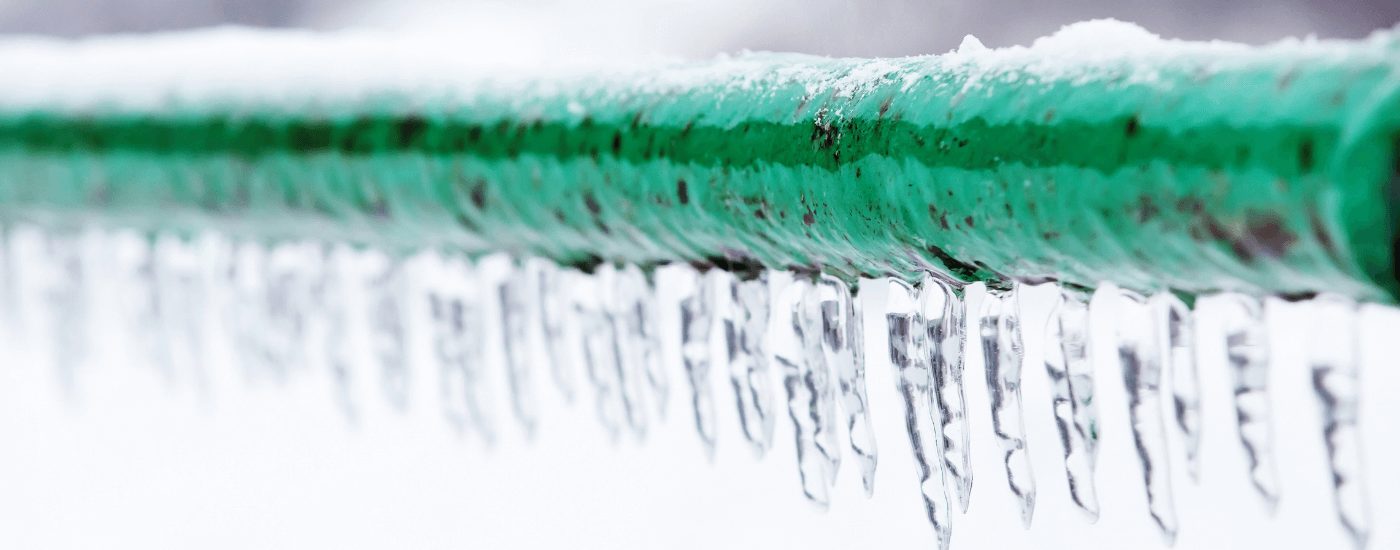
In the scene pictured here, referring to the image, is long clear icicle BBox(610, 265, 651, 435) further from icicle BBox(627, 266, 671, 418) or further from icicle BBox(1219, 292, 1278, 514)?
icicle BBox(1219, 292, 1278, 514)

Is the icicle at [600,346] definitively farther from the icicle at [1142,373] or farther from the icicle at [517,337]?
the icicle at [1142,373]

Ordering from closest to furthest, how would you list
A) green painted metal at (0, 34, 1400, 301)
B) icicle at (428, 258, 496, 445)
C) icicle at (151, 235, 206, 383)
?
1. green painted metal at (0, 34, 1400, 301)
2. icicle at (428, 258, 496, 445)
3. icicle at (151, 235, 206, 383)

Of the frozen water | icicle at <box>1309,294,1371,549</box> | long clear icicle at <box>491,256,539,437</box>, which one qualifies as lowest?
icicle at <box>1309,294,1371,549</box>

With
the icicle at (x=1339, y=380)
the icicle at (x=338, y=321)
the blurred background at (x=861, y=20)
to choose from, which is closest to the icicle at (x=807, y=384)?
the icicle at (x=1339, y=380)

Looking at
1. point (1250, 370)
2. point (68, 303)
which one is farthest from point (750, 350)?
point (68, 303)

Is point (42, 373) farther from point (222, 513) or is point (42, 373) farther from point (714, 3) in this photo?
point (714, 3)

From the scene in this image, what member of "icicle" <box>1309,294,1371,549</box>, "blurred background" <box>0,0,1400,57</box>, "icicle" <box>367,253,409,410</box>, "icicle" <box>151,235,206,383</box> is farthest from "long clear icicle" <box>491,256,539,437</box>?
"blurred background" <box>0,0,1400,57</box>
